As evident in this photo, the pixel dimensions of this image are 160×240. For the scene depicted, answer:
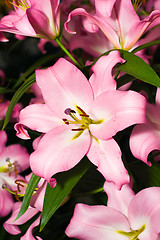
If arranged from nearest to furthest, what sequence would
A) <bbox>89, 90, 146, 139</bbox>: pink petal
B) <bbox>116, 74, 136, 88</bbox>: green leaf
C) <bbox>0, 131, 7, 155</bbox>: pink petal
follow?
<bbox>89, 90, 146, 139</bbox>: pink petal
<bbox>116, 74, 136, 88</bbox>: green leaf
<bbox>0, 131, 7, 155</bbox>: pink petal

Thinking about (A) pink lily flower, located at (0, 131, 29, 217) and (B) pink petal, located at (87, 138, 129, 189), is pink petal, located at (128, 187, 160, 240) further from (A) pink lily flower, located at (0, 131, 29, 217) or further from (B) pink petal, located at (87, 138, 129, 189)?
(A) pink lily flower, located at (0, 131, 29, 217)

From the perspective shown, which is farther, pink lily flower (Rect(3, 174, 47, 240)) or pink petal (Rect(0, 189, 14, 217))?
pink petal (Rect(0, 189, 14, 217))

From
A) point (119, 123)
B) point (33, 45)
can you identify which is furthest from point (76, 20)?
point (33, 45)

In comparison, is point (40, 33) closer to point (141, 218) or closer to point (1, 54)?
point (141, 218)

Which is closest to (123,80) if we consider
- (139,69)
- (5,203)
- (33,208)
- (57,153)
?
(139,69)

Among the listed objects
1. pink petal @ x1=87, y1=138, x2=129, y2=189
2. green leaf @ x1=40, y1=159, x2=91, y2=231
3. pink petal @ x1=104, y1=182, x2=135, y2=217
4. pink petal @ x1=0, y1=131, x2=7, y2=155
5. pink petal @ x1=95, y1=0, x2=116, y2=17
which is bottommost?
pink petal @ x1=104, y1=182, x2=135, y2=217

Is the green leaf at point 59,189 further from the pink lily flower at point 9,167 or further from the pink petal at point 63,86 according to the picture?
the pink lily flower at point 9,167

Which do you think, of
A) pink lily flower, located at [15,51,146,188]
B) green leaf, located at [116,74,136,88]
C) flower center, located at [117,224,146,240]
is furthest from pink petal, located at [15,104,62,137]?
flower center, located at [117,224,146,240]
